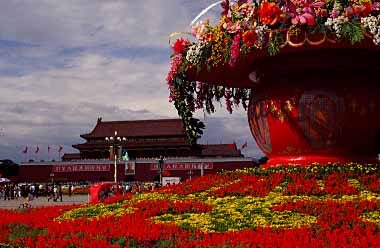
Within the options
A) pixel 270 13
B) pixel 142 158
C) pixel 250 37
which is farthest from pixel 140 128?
pixel 270 13

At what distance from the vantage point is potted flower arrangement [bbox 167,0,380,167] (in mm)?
10492

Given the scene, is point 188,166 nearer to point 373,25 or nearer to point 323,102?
point 323,102

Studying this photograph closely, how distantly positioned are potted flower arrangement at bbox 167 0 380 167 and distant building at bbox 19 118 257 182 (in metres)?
37.2

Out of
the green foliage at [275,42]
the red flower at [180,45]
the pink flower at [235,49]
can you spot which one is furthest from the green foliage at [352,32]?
the red flower at [180,45]

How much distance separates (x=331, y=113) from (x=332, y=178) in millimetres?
2026

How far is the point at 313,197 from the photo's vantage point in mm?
9922

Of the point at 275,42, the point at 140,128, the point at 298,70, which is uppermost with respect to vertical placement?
the point at 140,128

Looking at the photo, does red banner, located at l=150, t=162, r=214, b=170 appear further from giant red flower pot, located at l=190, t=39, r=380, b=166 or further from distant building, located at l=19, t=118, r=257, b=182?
giant red flower pot, located at l=190, t=39, r=380, b=166

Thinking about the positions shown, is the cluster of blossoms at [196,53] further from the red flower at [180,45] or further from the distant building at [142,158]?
the distant building at [142,158]

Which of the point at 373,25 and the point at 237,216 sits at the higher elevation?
the point at 373,25

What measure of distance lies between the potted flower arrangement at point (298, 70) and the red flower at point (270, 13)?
0.07ft

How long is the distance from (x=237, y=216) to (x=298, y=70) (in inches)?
208

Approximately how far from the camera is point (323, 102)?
40.5 feet

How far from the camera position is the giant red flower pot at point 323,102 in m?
12.3
